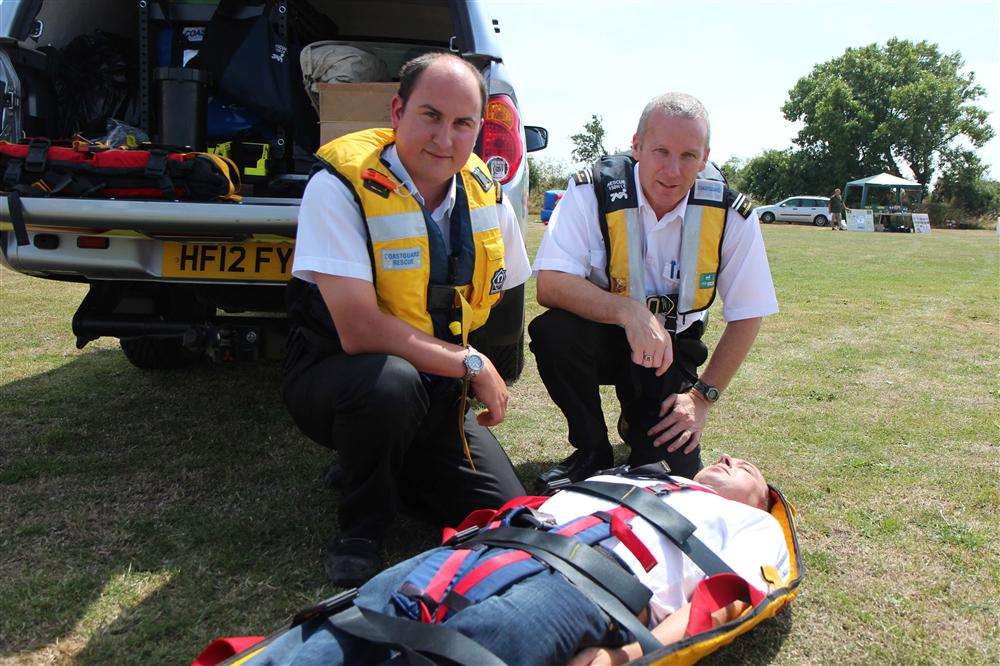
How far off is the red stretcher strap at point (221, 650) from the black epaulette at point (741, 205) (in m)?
2.09

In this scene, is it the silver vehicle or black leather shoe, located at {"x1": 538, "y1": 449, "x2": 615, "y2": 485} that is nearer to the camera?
the silver vehicle

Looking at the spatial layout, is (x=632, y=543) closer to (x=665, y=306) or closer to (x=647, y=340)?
(x=647, y=340)

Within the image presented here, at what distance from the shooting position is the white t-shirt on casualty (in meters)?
1.84

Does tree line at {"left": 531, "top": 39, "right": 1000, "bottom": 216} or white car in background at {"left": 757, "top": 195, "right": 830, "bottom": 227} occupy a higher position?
tree line at {"left": 531, "top": 39, "right": 1000, "bottom": 216}

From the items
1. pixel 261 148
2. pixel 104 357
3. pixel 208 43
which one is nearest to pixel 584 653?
pixel 261 148

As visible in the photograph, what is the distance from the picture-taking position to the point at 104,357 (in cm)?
477

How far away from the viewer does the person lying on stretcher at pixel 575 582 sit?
5.02ft

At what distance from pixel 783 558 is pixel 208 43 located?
Answer: 133 inches

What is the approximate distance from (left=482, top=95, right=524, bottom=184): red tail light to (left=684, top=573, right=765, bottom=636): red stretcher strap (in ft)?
5.55

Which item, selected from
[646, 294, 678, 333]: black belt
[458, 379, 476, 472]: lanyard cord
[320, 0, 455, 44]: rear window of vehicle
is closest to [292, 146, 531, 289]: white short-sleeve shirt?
[458, 379, 476, 472]: lanyard cord

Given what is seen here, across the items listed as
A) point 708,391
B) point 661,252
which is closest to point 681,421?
point 708,391

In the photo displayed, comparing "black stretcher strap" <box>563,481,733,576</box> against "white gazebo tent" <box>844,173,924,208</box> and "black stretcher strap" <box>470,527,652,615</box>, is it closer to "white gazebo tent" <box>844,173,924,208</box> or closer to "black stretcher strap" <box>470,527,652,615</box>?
"black stretcher strap" <box>470,527,652,615</box>

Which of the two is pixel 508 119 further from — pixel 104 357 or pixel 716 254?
pixel 104 357

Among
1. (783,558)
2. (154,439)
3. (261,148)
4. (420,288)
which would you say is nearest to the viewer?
(783,558)
